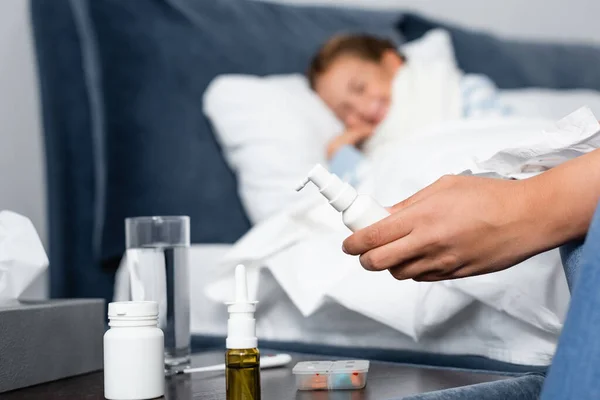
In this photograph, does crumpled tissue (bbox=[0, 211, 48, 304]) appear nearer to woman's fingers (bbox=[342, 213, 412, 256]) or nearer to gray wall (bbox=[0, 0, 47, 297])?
woman's fingers (bbox=[342, 213, 412, 256])

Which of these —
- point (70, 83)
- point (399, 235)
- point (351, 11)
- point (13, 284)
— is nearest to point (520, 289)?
point (399, 235)

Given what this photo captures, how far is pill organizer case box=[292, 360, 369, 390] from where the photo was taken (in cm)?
80

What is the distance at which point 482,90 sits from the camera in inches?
68.5

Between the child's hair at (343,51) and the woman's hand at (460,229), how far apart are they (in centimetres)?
100

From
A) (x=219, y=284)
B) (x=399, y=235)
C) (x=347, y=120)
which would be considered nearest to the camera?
(x=399, y=235)

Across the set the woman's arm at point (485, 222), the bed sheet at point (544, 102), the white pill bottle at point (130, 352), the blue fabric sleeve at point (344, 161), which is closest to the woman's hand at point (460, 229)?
the woman's arm at point (485, 222)

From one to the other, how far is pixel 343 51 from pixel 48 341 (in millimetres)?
1010

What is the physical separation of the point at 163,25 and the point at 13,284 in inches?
30.6

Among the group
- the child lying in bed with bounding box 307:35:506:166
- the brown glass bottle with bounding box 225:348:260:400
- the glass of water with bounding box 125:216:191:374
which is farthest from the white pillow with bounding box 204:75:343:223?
the brown glass bottle with bounding box 225:348:260:400

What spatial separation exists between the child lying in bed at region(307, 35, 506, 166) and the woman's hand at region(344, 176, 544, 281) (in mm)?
938

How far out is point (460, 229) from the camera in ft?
2.28

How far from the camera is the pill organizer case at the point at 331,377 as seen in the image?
2.64 feet

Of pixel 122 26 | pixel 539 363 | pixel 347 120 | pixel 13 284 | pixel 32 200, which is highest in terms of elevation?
pixel 122 26

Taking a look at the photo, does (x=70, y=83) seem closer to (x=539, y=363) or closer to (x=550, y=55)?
(x=539, y=363)
